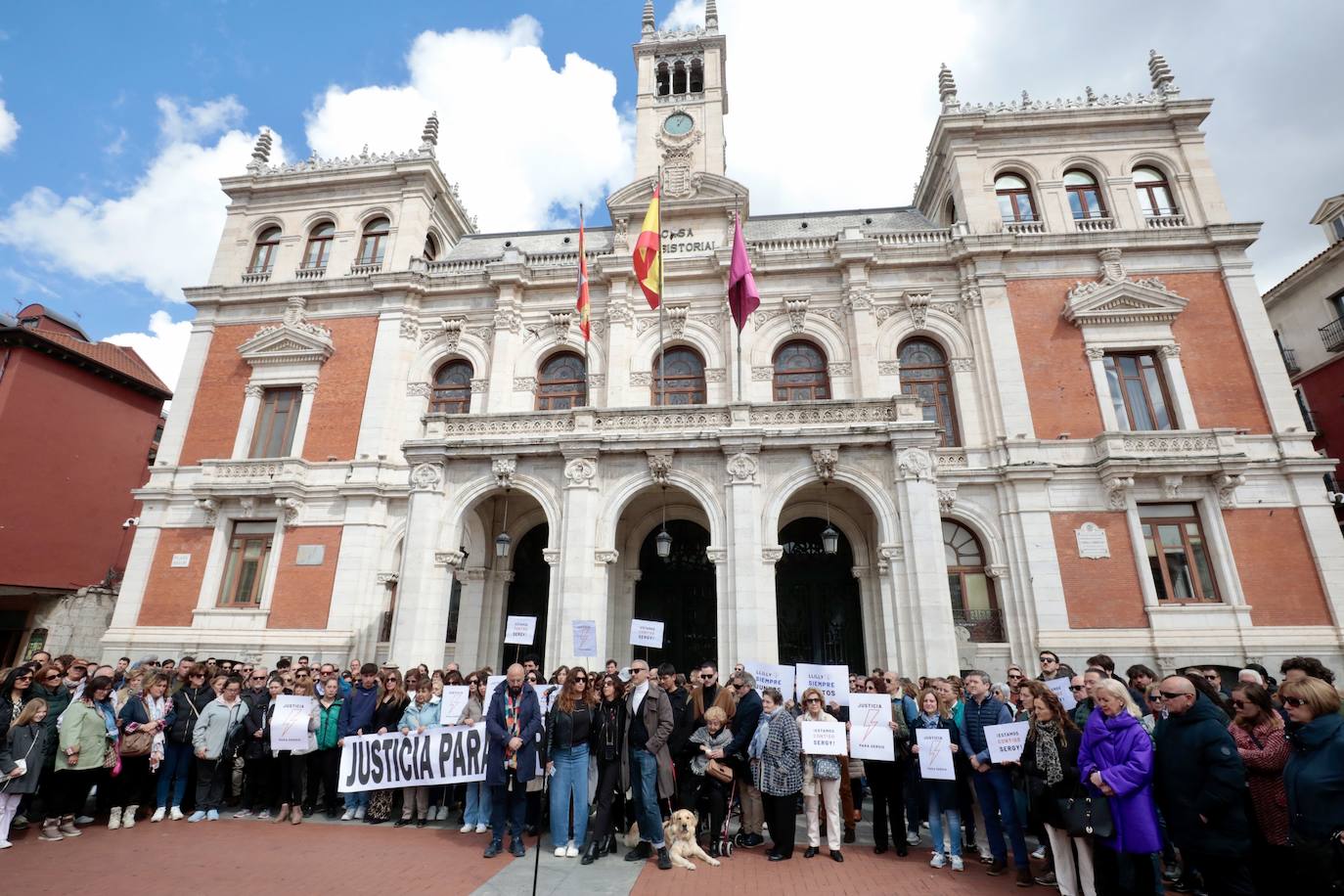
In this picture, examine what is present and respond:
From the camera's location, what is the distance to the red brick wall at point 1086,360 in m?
18.8

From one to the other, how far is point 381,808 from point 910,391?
17834 mm

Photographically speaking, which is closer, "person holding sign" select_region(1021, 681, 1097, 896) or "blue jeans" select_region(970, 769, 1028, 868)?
"person holding sign" select_region(1021, 681, 1097, 896)

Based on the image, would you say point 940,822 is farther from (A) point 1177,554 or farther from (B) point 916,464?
(A) point 1177,554

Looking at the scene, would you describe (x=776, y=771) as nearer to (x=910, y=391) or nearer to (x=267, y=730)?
(x=267, y=730)

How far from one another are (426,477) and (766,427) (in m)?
8.35

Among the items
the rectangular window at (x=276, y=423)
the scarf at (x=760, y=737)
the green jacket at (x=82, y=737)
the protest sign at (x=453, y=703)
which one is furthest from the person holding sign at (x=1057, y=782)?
the rectangular window at (x=276, y=423)

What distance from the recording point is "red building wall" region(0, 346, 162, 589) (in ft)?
72.7

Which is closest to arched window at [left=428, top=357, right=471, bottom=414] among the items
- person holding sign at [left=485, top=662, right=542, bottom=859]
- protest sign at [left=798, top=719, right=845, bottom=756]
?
person holding sign at [left=485, top=662, right=542, bottom=859]

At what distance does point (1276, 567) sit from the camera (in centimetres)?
1705

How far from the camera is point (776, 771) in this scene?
7.64 meters

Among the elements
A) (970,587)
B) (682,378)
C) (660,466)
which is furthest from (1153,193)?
(660,466)

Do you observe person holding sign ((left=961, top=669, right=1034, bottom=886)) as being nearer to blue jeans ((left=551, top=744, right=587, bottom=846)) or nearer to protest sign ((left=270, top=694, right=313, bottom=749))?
blue jeans ((left=551, top=744, right=587, bottom=846))

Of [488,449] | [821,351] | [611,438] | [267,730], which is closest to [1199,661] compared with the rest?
[821,351]

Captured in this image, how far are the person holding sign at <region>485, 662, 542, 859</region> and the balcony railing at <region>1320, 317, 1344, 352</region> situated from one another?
32.0 m
